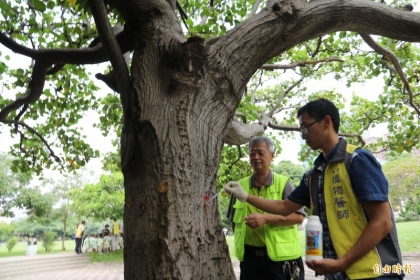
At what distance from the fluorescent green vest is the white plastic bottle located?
3.26 feet

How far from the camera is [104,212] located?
730 inches

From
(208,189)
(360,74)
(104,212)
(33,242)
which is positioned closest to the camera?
(208,189)

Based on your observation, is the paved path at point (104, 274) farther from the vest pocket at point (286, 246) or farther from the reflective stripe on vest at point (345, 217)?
the reflective stripe on vest at point (345, 217)

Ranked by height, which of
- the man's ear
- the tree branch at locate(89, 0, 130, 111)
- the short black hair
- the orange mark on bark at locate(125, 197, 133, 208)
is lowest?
the orange mark on bark at locate(125, 197, 133, 208)

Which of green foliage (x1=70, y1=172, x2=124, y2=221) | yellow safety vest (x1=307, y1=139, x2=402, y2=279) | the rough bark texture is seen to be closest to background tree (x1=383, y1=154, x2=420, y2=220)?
green foliage (x1=70, y1=172, x2=124, y2=221)

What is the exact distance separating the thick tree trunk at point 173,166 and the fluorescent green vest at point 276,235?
88 centimetres

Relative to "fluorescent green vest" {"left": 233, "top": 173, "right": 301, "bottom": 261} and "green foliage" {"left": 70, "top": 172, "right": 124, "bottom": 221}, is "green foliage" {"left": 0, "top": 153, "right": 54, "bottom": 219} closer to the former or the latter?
"green foliage" {"left": 70, "top": 172, "right": 124, "bottom": 221}

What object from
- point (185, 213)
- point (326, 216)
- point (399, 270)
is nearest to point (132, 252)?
point (185, 213)

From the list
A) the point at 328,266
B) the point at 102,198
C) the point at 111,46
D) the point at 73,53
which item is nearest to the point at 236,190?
the point at 328,266

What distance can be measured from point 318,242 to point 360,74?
6287 mm

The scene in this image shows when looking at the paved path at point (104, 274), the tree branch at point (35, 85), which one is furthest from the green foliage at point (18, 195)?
the tree branch at point (35, 85)

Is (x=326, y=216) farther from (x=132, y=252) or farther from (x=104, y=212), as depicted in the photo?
(x=104, y=212)

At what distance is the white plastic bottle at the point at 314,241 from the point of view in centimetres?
171

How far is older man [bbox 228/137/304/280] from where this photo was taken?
270 cm
